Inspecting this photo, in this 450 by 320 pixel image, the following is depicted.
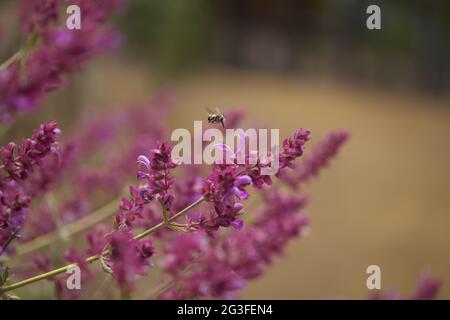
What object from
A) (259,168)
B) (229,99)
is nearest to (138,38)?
(229,99)

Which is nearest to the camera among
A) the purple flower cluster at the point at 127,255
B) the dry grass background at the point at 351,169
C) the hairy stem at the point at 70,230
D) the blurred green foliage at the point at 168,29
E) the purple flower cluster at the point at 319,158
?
the purple flower cluster at the point at 127,255

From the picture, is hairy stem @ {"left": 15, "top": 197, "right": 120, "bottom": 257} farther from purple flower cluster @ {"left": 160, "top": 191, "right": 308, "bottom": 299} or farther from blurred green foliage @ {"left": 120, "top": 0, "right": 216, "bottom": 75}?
blurred green foliage @ {"left": 120, "top": 0, "right": 216, "bottom": 75}

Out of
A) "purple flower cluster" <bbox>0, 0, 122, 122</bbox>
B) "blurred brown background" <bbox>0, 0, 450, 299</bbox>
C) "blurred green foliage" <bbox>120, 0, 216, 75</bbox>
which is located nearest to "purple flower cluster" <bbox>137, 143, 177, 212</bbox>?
"purple flower cluster" <bbox>0, 0, 122, 122</bbox>

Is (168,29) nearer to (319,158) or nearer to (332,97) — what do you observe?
(332,97)

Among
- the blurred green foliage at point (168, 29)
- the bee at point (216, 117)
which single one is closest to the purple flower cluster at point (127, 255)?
the bee at point (216, 117)

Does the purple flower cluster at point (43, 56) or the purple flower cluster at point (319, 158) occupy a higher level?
the purple flower cluster at point (43, 56)

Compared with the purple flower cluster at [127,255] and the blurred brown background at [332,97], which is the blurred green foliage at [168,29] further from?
the purple flower cluster at [127,255]
